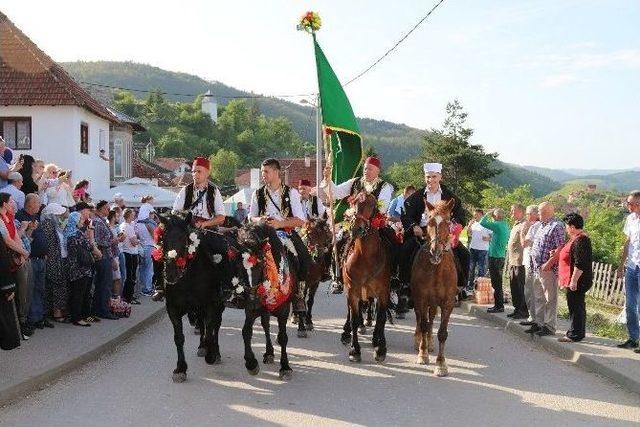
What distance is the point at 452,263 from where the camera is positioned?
31.4 feet

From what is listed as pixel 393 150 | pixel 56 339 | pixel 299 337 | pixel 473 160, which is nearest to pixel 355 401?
pixel 299 337

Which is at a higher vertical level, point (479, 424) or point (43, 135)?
point (43, 135)

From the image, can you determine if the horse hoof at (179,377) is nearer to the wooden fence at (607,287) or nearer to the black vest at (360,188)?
the black vest at (360,188)

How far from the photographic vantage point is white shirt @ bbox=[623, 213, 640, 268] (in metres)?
10.3

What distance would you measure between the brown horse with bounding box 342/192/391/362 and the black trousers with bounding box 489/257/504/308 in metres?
5.69

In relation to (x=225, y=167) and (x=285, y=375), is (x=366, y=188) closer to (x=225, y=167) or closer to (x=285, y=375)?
(x=285, y=375)

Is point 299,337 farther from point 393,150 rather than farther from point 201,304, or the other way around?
point 393,150

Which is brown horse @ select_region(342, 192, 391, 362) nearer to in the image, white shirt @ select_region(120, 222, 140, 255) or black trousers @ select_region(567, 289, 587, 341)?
black trousers @ select_region(567, 289, 587, 341)

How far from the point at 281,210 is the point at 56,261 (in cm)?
453

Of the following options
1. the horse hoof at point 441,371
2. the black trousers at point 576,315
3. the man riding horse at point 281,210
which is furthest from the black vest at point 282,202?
the black trousers at point 576,315

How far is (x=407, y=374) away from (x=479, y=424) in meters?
2.33

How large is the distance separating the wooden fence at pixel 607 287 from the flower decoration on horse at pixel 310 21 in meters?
15.9

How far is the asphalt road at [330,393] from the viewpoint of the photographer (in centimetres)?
700

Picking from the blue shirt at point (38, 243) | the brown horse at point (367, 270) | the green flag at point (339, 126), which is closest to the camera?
the brown horse at point (367, 270)
